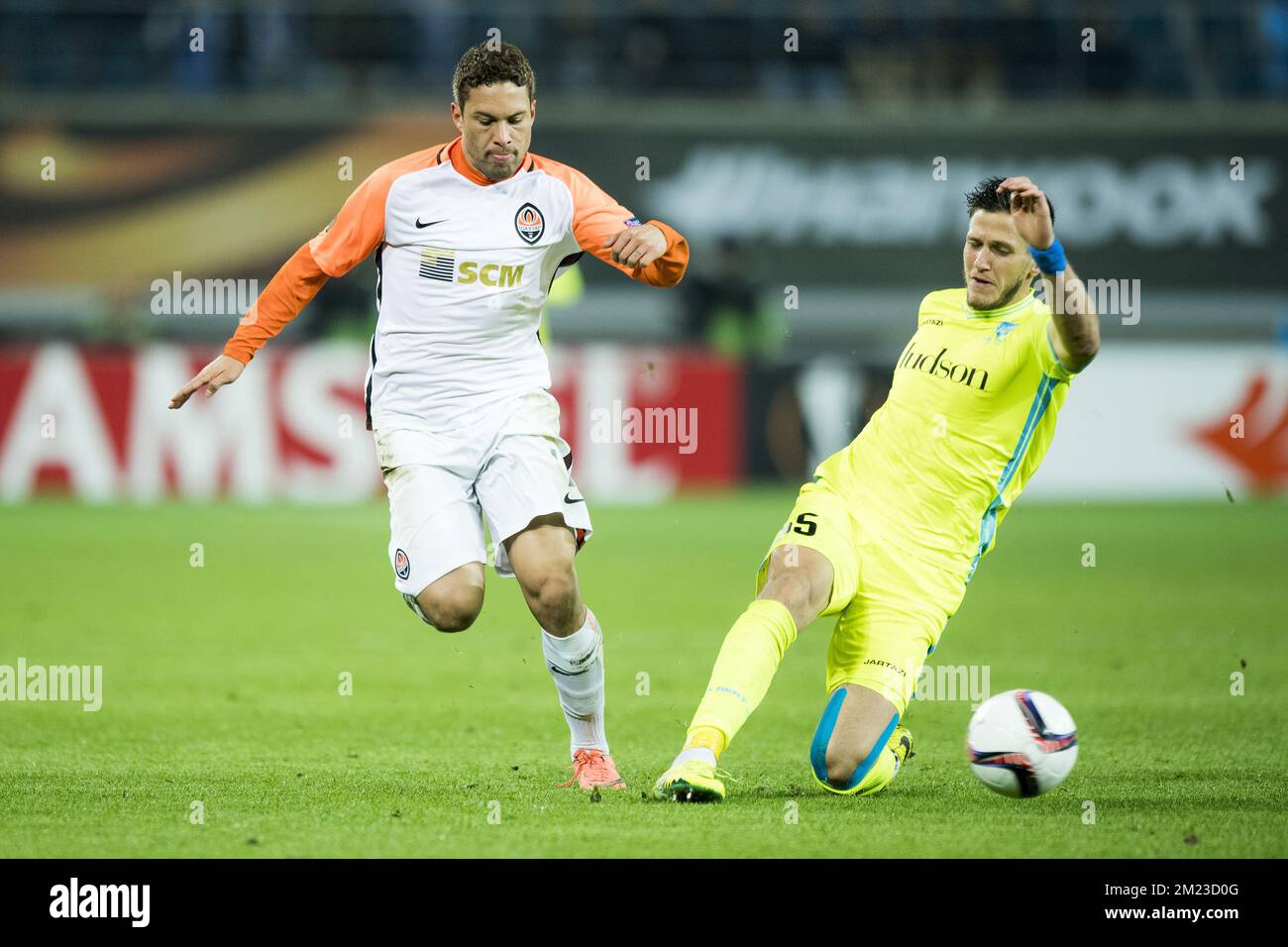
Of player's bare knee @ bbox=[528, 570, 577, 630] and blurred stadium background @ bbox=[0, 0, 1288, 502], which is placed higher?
blurred stadium background @ bbox=[0, 0, 1288, 502]

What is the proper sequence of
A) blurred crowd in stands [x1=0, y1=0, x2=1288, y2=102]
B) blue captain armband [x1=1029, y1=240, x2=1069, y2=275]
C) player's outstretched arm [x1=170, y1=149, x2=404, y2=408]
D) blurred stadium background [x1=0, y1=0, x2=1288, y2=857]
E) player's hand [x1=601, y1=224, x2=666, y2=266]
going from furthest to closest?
blurred crowd in stands [x1=0, y1=0, x2=1288, y2=102] → blurred stadium background [x1=0, y1=0, x2=1288, y2=857] → player's outstretched arm [x1=170, y1=149, x2=404, y2=408] → player's hand [x1=601, y1=224, x2=666, y2=266] → blue captain armband [x1=1029, y1=240, x2=1069, y2=275]

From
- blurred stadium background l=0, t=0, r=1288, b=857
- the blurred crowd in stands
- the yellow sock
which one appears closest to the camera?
the yellow sock

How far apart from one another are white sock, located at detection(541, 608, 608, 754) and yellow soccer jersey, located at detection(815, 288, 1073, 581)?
3.39 ft

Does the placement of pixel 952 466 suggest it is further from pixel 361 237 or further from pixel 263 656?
pixel 263 656

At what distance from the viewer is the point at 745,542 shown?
49.2 ft

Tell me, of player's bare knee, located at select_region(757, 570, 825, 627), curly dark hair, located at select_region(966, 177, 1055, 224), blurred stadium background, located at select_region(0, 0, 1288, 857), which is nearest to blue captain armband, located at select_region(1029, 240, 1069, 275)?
curly dark hair, located at select_region(966, 177, 1055, 224)

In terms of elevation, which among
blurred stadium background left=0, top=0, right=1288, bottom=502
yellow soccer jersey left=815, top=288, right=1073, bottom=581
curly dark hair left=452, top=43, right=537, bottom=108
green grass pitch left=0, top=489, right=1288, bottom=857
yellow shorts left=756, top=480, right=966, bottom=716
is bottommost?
green grass pitch left=0, top=489, right=1288, bottom=857

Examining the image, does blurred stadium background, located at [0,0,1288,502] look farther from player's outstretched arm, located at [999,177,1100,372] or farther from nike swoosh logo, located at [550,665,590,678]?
player's outstretched arm, located at [999,177,1100,372]

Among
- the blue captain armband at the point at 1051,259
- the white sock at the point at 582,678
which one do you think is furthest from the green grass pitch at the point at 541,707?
the blue captain armband at the point at 1051,259

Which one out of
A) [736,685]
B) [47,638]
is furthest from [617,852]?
[47,638]

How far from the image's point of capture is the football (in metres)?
5.93

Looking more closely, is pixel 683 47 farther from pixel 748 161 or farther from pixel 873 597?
pixel 873 597

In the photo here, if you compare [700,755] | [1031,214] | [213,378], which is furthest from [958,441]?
[213,378]

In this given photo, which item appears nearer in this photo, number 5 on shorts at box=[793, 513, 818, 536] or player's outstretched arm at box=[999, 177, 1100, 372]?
player's outstretched arm at box=[999, 177, 1100, 372]
